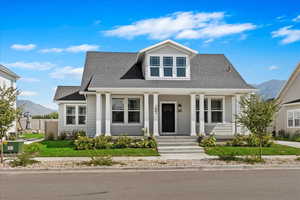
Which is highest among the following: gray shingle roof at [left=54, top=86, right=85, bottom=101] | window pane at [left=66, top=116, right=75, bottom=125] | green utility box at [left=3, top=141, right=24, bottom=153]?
gray shingle roof at [left=54, top=86, right=85, bottom=101]

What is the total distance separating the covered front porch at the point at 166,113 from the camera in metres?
20.4

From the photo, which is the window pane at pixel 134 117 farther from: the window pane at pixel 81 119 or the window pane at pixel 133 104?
the window pane at pixel 81 119

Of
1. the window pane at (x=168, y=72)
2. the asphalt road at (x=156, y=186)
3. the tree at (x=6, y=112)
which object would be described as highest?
the window pane at (x=168, y=72)

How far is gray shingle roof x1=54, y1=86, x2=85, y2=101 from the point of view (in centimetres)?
2431

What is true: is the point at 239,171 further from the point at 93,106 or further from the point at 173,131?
the point at 93,106

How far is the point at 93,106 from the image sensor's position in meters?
21.4

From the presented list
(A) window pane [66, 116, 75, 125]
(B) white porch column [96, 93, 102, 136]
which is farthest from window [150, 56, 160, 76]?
(A) window pane [66, 116, 75, 125]

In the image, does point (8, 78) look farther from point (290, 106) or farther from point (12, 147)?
point (290, 106)

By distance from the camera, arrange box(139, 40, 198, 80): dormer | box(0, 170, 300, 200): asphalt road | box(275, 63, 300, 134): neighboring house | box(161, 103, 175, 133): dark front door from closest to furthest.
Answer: box(0, 170, 300, 200): asphalt road → box(139, 40, 198, 80): dormer → box(161, 103, 175, 133): dark front door → box(275, 63, 300, 134): neighboring house

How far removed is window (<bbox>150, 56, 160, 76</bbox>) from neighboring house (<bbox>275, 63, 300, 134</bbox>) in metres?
12.8

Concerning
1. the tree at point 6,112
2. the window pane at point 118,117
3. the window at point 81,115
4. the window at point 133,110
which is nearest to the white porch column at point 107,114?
the window pane at point 118,117

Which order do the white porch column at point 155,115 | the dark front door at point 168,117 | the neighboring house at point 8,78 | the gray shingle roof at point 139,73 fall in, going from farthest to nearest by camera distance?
the neighboring house at point 8,78
the dark front door at point 168,117
the gray shingle roof at point 139,73
the white porch column at point 155,115

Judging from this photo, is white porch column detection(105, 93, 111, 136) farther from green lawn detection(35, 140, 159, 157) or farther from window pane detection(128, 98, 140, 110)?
green lawn detection(35, 140, 159, 157)

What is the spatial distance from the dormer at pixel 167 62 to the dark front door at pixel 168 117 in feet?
7.38
